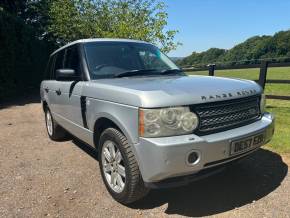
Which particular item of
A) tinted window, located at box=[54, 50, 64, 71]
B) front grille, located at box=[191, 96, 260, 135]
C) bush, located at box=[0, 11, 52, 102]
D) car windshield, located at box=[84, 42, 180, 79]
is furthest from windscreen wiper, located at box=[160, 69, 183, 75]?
bush, located at box=[0, 11, 52, 102]

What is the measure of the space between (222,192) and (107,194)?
1391mm

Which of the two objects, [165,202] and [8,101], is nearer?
[165,202]

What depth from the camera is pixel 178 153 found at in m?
3.14

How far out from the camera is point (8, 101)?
1427cm

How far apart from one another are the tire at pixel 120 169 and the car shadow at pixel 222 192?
238mm

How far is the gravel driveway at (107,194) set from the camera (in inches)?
147

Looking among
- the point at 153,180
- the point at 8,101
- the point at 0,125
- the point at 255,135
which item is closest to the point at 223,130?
the point at 255,135

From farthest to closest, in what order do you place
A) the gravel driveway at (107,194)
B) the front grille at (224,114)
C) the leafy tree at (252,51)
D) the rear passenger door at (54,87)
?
the leafy tree at (252,51)
the rear passenger door at (54,87)
the gravel driveway at (107,194)
the front grille at (224,114)

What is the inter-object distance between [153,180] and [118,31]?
999cm

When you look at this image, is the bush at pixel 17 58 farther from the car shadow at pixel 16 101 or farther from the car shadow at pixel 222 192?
the car shadow at pixel 222 192

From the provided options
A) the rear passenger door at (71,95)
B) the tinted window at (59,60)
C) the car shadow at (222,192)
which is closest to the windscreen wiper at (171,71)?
the rear passenger door at (71,95)

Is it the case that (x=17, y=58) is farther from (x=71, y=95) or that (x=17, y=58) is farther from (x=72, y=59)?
(x=71, y=95)

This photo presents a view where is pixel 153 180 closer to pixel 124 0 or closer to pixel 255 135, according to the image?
pixel 255 135

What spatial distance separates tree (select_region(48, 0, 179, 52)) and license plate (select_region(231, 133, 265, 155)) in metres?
8.72
